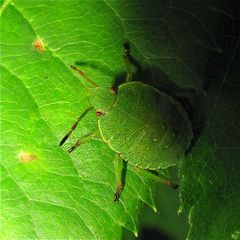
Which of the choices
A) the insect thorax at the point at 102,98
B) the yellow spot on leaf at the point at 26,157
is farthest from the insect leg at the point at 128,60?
the yellow spot on leaf at the point at 26,157

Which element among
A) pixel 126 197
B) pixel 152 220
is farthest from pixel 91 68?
pixel 152 220

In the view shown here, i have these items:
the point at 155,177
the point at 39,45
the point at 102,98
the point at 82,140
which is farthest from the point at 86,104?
the point at 155,177

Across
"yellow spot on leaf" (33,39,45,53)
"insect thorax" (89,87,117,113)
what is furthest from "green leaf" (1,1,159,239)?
"insect thorax" (89,87,117,113)

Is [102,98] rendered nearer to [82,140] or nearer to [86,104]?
[86,104]

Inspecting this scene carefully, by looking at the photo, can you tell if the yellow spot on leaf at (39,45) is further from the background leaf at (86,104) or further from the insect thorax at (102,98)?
the insect thorax at (102,98)

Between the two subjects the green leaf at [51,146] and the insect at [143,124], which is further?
the insect at [143,124]

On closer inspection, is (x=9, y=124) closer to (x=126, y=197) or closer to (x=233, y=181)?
(x=126, y=197)
